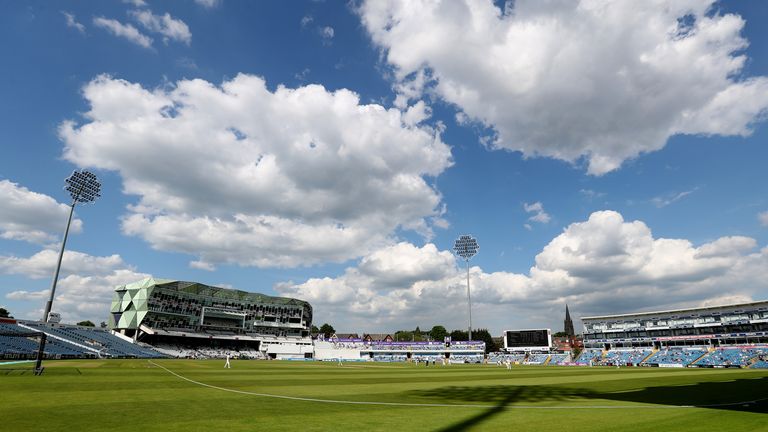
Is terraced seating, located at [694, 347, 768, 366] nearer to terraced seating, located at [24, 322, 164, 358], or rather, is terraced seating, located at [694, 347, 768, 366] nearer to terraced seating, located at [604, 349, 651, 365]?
terraced seating, located at [604, 349, 651, 365]

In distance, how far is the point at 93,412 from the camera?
1462 centimetres

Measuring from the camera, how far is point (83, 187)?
232ft

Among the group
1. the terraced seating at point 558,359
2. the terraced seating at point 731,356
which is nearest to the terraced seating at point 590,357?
the terraced seating at point 558,359

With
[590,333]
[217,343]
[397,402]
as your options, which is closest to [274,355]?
[217,343]

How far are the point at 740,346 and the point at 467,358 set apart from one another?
59.9m

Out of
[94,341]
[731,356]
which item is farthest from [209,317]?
[731,356]

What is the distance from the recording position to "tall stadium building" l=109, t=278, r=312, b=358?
10562cm

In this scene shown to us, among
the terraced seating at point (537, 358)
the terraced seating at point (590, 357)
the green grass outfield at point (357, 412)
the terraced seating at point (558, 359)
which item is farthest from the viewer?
the terraced seating at point (537, 358)

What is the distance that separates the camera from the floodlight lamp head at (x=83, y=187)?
6944 cm

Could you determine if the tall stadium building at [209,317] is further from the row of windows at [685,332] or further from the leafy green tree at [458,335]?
the row of windows at [685,332]

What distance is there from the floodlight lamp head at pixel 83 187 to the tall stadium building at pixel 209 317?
4222cm

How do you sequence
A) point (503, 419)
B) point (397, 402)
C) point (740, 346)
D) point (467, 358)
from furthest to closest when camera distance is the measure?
point (467, 358)
point (740, 346)
point (397, 402)
point (503, 419)

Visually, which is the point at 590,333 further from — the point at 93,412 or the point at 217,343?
the point at 93,412

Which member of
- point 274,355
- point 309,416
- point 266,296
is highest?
point 266,296
